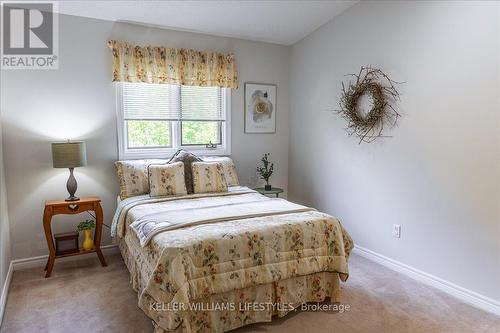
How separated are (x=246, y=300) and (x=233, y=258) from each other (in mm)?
319

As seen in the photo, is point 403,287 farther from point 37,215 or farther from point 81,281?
point 37,215

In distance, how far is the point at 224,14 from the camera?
3.43 meters

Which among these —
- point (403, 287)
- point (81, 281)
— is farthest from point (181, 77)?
point (403, 287)

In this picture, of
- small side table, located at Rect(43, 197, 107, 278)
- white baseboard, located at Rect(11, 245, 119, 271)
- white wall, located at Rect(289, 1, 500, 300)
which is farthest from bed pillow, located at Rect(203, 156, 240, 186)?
white baseboard, located at Rect(11, 245, 119, 271)

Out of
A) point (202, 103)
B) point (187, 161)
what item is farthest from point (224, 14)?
point (187, 161)

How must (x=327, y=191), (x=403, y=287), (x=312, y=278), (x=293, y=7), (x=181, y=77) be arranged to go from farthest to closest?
(x=327, y=191), (x=181, y=77), (x=293, y=7), (x=403, y=287), (x=312, y=278)

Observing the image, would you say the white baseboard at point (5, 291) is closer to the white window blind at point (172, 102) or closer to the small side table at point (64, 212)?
the small side table at point (64, 212)

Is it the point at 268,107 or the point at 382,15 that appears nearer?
the point at 382,15

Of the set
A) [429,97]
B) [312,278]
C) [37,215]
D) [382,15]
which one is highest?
[382,15]

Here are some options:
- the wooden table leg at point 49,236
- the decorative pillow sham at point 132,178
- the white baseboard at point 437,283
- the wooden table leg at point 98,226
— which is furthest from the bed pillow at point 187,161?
the white baseboard at point 437,283

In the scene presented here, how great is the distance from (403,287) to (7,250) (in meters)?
3.41

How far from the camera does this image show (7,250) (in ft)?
9.37

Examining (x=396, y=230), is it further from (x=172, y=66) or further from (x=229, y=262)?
(x=172, y=66)

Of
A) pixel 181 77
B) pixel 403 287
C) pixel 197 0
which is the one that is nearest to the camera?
pixel 403 287
